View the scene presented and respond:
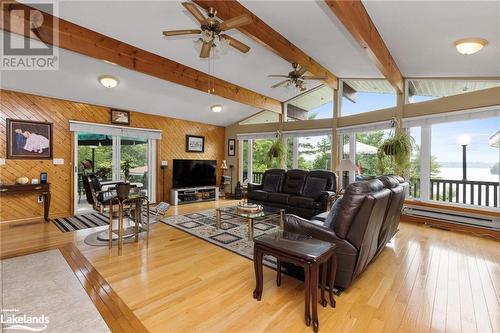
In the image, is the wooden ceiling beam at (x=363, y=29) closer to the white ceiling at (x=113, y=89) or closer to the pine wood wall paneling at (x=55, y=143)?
the white ceiling at (x=113, y=89)

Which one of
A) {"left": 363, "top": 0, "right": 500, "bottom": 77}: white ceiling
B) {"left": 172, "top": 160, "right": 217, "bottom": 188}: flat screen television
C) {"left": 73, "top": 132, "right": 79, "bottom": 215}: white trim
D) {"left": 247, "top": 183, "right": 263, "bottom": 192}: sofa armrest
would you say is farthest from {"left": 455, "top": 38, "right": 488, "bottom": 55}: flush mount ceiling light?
{"left": 73, "top": 132, "right": 79, "bottom": 215}: white trim

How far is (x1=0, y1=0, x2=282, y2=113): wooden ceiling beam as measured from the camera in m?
2.84

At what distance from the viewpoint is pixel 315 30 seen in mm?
3473

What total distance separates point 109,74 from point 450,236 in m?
6.61

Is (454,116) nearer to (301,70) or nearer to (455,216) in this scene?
(455,216)

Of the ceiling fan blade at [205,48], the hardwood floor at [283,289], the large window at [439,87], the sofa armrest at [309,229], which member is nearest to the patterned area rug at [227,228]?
the hardwood floor at [283,289]

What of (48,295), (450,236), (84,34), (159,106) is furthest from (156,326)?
(159,106)

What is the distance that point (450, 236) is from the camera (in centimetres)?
404

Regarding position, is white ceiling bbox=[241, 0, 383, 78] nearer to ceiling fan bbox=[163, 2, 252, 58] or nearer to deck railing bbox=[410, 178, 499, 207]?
ceiling fan bbox=[163, 2, 252, 58]

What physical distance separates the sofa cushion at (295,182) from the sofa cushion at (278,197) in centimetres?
39

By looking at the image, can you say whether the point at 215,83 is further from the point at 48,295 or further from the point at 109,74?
the point at 48,295

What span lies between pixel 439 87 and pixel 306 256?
4844 mm

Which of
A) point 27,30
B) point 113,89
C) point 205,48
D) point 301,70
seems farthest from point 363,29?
point 113,89

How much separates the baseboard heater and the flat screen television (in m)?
5.10
